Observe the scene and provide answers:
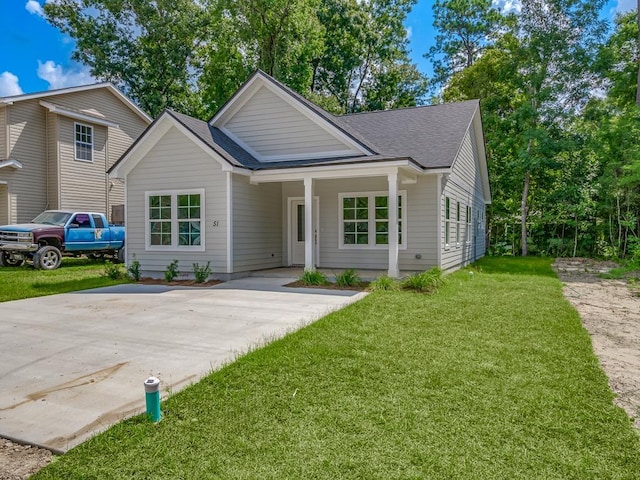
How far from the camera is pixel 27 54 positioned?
1119 inches

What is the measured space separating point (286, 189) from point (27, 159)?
10949mm

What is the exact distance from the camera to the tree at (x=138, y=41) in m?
26.6

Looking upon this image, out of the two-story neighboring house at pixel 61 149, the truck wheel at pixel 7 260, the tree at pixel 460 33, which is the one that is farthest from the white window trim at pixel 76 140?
the tree at pixel 460 33

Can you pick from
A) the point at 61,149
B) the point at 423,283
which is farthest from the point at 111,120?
the point at 423,283

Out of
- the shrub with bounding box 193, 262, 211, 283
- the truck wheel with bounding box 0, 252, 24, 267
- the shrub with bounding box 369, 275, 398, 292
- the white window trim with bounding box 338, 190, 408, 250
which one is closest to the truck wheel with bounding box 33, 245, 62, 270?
the truck wheel with bounding box 0, 252, 24, 267

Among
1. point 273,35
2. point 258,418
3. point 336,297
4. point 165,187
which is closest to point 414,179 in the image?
point 336,297

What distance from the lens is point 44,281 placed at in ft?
35.1

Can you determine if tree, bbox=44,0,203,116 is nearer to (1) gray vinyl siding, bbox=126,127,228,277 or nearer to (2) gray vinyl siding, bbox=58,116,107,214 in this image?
(2) gray vinyl siding, bbox=58,116,107,214

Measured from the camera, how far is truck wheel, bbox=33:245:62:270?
521 inches

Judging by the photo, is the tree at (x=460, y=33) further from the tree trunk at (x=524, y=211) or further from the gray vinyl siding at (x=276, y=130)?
the gray vinyl siding at (x=276, y=130)

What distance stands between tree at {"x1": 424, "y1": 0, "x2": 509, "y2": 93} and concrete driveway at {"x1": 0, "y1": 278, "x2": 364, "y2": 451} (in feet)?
83.3

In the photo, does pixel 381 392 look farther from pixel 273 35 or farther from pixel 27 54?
pixel 27 54

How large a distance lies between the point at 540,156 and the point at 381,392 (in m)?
17.8

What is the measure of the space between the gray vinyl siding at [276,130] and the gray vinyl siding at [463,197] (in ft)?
11.9
